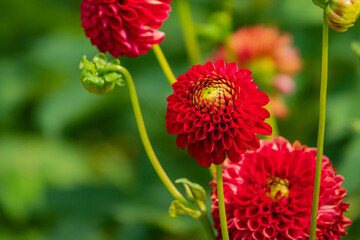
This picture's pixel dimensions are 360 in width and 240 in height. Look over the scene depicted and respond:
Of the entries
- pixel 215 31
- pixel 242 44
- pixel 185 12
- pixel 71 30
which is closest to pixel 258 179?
pixel 215 31

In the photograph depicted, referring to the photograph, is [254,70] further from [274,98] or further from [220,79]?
[220,79]

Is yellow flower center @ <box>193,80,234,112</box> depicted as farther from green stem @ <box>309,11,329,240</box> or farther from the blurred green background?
the blurred green background

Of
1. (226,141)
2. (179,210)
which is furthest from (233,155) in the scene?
(179,210)

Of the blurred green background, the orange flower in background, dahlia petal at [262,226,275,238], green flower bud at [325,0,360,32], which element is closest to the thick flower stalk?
green flower bud at [325,0,360,32]

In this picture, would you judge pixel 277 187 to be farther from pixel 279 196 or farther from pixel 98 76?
pixel 98 76

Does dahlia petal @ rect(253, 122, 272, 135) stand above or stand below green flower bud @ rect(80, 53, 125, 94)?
above
